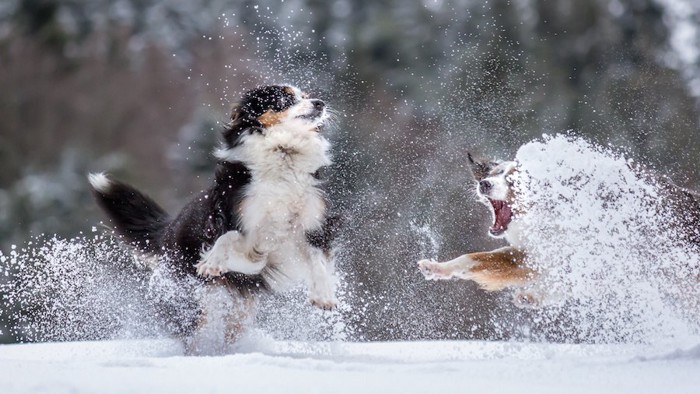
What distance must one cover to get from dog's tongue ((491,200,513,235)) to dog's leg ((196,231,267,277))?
4.42ft

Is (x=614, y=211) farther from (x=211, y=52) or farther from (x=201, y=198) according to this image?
(x=211, y=52)

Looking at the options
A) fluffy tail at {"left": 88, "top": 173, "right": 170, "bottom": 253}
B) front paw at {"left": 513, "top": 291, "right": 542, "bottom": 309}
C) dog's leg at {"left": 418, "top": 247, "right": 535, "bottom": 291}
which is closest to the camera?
dog's leg at {"left": 418, "top": 247, "right": 535, "bottom": 291}

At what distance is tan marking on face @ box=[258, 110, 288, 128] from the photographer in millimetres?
5820

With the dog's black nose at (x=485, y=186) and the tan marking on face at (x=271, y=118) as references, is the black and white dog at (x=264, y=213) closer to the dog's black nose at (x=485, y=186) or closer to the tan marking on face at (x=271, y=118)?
the tan marking on face at (x=271, y=118)

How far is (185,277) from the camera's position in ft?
19.8

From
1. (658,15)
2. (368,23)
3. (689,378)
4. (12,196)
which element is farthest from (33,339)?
(658,15)

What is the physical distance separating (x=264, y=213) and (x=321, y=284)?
490 mm

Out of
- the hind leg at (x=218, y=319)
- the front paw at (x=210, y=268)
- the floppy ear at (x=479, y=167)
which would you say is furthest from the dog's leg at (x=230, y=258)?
the floppy ear at (x=479, y=167)

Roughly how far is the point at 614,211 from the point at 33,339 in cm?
871

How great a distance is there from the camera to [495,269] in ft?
19.1

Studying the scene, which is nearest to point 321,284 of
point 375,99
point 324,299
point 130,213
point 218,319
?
point 324,299

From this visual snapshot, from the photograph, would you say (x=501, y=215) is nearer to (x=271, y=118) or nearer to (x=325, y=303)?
(x=325, y=303)

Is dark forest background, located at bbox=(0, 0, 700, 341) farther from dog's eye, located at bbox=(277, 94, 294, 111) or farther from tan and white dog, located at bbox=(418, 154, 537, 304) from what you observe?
tan and white dog, located at bbox=(418, 154, 537, 304)

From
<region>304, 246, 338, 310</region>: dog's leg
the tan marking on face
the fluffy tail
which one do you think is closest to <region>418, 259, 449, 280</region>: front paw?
<region>304, 246, 338, 310</region>: dog's leg
